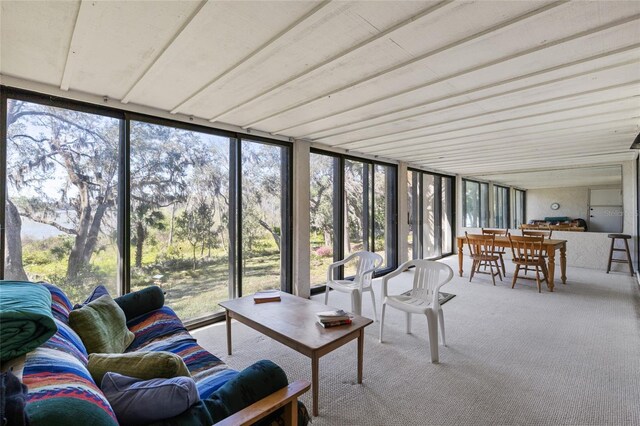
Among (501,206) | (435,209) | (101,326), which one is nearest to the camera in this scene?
(101,326)

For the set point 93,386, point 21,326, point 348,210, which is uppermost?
point 348,210

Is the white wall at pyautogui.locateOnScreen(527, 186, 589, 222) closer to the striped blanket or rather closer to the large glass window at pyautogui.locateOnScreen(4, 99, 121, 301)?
the striped blanket

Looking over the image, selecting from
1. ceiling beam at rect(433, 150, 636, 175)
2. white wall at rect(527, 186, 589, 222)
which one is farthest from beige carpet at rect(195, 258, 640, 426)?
white wall at rect(527, 186, 589, 222)

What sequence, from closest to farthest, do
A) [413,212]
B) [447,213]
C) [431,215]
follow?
[413,212] → [431,215] → [447,213]

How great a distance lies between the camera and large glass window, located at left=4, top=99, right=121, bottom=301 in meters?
2.26

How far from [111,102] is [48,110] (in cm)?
44

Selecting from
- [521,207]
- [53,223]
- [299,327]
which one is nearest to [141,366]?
[299,327]

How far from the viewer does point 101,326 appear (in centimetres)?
165

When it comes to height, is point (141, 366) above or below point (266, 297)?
above

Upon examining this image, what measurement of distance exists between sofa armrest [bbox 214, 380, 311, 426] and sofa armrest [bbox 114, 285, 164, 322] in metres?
1.52

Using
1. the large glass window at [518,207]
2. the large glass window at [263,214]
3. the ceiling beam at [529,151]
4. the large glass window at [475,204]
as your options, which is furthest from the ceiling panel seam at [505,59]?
the large glass window at [518,207]

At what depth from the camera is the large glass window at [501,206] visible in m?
10.2

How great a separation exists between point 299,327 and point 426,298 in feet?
5.14

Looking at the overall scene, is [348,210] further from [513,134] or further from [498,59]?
[498,59]
